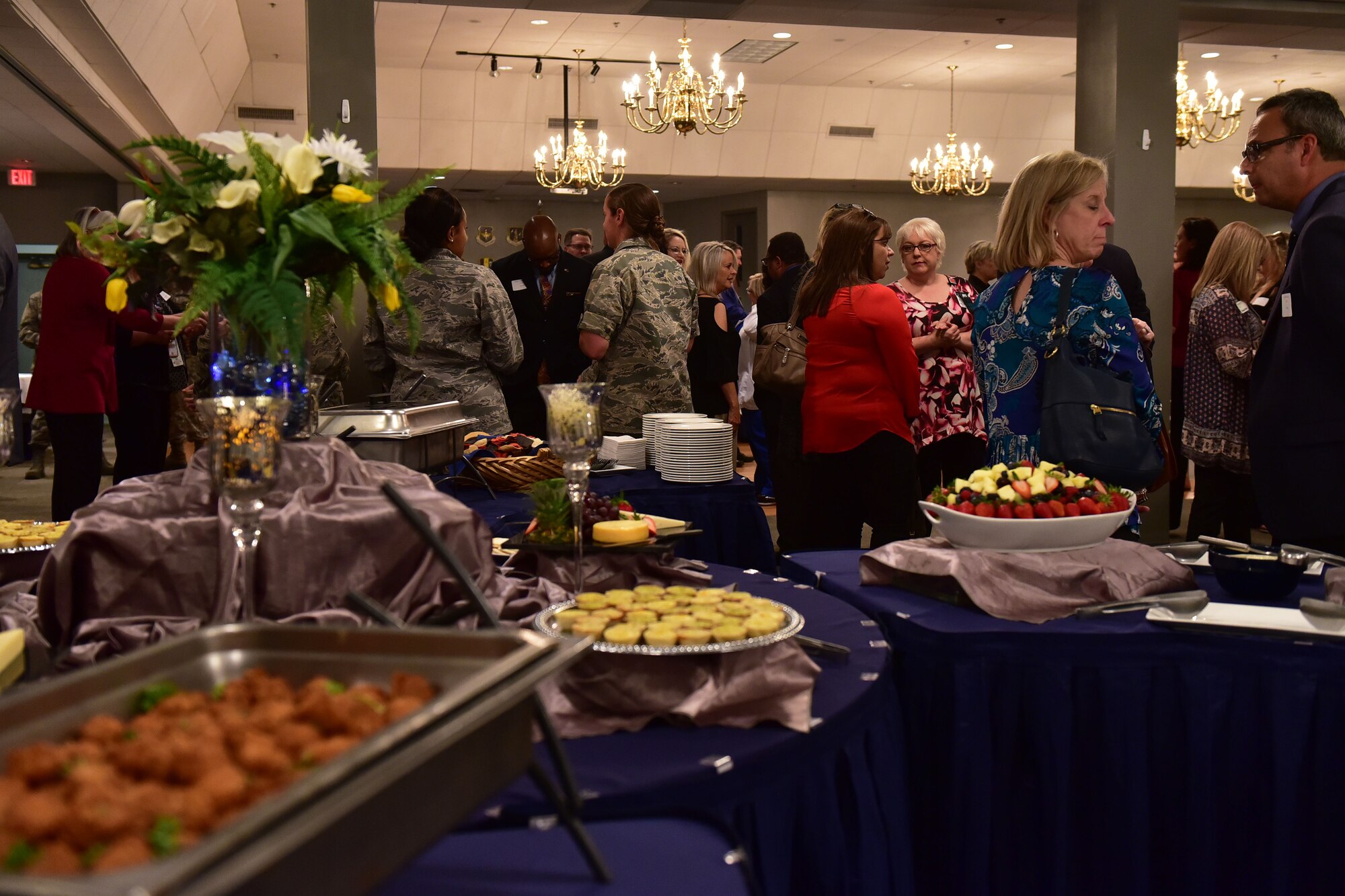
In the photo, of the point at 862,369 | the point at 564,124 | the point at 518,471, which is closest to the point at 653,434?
the point at 518,471

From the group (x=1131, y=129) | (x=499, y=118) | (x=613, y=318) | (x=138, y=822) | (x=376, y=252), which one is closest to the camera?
(x=138, y=822)

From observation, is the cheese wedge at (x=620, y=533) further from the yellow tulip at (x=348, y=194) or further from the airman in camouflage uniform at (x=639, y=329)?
the airman in camouflage uniform at (x=639, y=329)

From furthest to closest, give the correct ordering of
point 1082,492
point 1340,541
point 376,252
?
point 1340,541, point 1082,492, point 376,252

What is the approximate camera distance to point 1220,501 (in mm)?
4594

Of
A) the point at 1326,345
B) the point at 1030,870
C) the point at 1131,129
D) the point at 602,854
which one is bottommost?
the point at 1030,870

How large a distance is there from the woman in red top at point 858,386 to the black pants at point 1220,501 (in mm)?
1886

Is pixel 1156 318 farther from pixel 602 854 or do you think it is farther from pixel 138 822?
pixel 138 822

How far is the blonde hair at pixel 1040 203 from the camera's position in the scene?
249cm

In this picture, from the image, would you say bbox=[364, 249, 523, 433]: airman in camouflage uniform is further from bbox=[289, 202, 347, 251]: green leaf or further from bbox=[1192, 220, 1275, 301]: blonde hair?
bbox=[1192, 220, 1275, 301]: blonde hair

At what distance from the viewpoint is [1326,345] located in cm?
237

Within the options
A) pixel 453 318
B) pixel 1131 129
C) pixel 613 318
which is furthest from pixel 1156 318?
pixel 453 318

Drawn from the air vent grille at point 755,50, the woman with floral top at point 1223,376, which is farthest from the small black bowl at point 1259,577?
the air vent grille at point 755,50

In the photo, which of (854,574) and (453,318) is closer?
(854,574)

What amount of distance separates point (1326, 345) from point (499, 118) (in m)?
9.91
